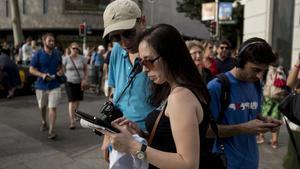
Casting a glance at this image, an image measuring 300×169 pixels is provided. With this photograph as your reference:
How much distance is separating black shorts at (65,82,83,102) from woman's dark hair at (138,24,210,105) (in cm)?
671

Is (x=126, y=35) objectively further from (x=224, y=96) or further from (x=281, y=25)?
(x=281, y=25)

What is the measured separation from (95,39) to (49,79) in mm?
36779

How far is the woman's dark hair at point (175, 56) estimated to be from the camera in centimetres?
202

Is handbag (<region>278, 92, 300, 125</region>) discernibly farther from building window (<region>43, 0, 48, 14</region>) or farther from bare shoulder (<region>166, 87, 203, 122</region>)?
building window (<region>43, 0, 48, 14</region>)

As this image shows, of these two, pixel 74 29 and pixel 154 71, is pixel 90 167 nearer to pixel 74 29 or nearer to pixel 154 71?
pixel 154 71

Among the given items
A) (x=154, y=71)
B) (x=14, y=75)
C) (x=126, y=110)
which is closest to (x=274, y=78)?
(x=126, y=110)

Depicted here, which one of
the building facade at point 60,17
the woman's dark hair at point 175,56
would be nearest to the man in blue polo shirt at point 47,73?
the woman's dark hair at point 175,56

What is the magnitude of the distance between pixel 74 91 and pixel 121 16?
6128mm

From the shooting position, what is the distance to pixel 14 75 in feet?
41.2

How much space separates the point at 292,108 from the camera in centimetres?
301

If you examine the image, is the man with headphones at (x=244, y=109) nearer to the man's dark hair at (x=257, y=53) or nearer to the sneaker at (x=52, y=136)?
the man's dark hair at (x=257, y=53)

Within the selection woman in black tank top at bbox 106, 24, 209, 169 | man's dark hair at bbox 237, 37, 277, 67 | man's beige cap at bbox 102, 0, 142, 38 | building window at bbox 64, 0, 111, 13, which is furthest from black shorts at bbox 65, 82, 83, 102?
building window at bbox 64, 0, 111, 13

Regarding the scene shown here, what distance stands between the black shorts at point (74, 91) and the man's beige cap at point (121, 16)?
597 cm

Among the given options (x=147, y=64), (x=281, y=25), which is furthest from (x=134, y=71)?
(x=281, y=25)
